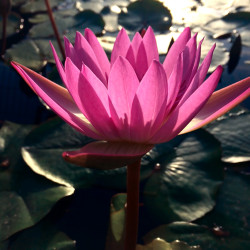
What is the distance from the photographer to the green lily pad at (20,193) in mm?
980

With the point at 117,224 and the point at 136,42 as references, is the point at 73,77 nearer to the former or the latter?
the point at 136,42

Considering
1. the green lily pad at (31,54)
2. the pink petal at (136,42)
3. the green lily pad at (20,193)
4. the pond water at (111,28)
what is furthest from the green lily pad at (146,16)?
the pink petal at (136,42)

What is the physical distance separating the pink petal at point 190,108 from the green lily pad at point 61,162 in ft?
1.66

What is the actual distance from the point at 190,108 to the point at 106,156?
7.7 inches

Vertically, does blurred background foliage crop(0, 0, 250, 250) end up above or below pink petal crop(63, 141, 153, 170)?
below

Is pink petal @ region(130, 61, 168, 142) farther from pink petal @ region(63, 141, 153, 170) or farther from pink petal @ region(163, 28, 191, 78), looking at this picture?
pink petal @ region(163, 28, 191, 78)

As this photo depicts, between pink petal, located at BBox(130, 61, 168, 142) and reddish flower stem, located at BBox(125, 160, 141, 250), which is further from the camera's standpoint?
reddish flower stem, located at BBox(125, 160, 141, 250)

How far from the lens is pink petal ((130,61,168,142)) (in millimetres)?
606

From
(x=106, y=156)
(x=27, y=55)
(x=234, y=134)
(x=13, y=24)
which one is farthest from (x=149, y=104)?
(x=13, y=24)

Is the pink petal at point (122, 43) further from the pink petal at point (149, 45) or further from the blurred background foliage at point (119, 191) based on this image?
the blurred background foliage at point (119, 191)

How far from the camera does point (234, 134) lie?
49.9 inches

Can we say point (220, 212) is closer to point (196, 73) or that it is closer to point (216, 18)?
point (196, 73)

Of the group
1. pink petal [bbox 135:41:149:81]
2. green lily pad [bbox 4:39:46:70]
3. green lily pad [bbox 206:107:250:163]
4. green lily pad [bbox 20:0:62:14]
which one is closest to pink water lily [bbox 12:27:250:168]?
pink petal [bbox 135:41:149:81]

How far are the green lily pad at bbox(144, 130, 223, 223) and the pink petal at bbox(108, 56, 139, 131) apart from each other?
1.63ft
